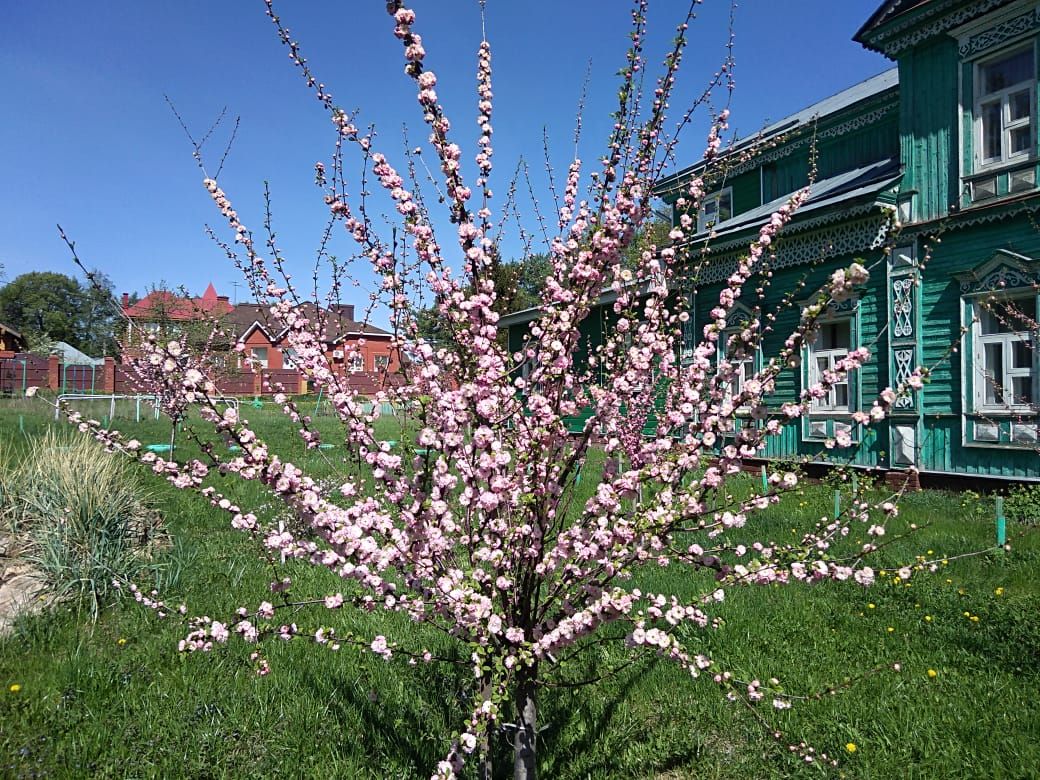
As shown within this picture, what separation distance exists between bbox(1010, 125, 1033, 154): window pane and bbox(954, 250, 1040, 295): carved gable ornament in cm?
142

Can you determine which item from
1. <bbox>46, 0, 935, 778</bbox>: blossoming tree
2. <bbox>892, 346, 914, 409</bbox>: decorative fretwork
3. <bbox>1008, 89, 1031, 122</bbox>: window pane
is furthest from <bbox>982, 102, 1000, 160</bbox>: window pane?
<bbox>46, 0, 935, 778</bbox>: blossoming tree

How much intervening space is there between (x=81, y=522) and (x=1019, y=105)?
1216 centimetres

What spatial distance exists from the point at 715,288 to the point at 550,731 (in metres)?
11.0

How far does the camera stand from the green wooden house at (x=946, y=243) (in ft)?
27.5

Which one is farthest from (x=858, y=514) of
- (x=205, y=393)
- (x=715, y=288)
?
(x=715, y=288)

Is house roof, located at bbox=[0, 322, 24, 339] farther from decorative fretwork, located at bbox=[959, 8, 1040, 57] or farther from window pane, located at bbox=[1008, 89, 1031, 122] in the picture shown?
window pane, located at bbox=[1008, 89, 1031, 122]

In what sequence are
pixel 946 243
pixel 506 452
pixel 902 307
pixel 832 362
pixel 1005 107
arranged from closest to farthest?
pixel 506 452 < pixel 1005 107 < pixel 946 243 < pixel 902 307 < pixel 832 362

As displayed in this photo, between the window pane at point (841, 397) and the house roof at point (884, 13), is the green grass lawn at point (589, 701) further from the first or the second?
the house roof at point (884, 13)

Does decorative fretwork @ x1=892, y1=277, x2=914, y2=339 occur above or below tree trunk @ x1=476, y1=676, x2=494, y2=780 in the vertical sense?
above

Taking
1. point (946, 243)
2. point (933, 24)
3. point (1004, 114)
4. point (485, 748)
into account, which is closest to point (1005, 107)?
point (1004, 114)

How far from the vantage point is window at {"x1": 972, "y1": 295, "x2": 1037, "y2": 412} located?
27.4 feet

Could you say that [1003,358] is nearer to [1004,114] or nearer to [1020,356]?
[1020,356]

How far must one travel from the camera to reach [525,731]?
2316 millimetres

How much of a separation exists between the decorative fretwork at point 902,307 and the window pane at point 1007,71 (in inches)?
112
